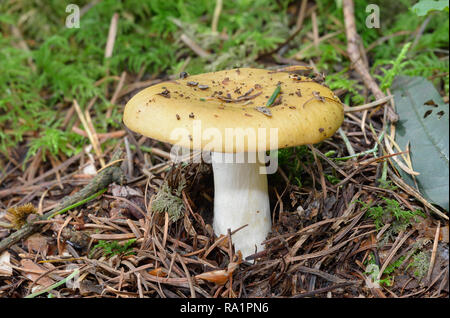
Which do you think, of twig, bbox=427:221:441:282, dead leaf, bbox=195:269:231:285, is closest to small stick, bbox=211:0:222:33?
dead leaf, bbox=195:269:231:285

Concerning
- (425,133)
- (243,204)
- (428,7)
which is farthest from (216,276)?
(428,7)

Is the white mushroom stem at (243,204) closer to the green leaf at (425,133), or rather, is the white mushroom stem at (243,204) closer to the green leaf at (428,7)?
the green leaf at (425,133)

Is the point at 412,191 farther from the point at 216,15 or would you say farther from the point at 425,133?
the point at 216,15

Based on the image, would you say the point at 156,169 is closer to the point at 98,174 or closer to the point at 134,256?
the point at 98,174

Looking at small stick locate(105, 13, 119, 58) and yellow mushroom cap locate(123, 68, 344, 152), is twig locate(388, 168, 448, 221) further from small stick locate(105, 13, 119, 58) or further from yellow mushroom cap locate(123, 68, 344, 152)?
small stick locate(105, 13, 119, 58)

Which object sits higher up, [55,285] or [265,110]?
[265,110]
